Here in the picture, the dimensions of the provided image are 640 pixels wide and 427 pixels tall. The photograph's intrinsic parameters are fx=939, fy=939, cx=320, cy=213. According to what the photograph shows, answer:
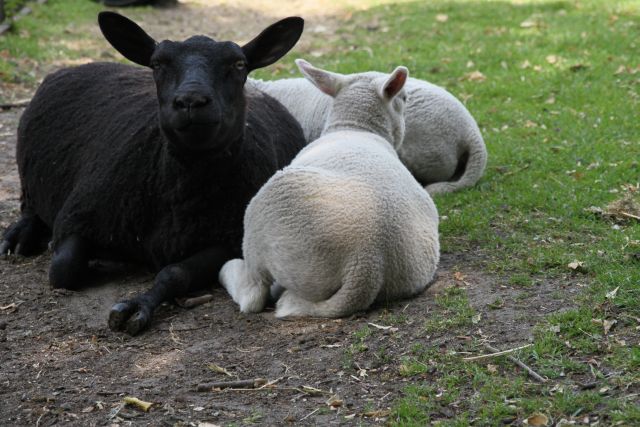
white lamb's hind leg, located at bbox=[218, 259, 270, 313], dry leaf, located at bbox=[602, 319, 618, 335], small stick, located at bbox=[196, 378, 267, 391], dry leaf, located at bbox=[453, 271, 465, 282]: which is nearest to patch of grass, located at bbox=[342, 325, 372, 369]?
small stick, located at bbox=[196, 378, 267, 391]

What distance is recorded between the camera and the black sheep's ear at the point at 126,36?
21.0ft

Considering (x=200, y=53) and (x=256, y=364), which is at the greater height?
(x=200, y=53)

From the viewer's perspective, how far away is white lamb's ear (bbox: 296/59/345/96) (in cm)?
641

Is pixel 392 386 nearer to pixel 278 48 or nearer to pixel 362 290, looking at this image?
pixel 362 290

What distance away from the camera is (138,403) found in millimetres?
4504

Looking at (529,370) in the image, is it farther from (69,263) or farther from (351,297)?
(69,263)

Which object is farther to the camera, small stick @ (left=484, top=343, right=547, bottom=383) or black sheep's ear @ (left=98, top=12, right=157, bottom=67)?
black sheep's ear @ (left=98, top=12, right=157, bottom=67)

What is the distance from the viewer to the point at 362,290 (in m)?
5.27

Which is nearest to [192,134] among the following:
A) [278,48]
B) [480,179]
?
[278,48]

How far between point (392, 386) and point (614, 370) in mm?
1024

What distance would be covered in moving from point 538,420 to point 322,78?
Answer: 10.5 ft


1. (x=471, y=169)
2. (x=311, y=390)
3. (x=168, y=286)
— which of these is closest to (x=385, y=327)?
(x=311, y=390)

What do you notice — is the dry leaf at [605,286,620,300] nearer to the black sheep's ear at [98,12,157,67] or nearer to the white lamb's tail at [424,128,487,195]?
the white lamb's tail at [424,128,487,195]

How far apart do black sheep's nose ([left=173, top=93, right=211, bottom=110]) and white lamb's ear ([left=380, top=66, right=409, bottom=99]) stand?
1.32 meters
